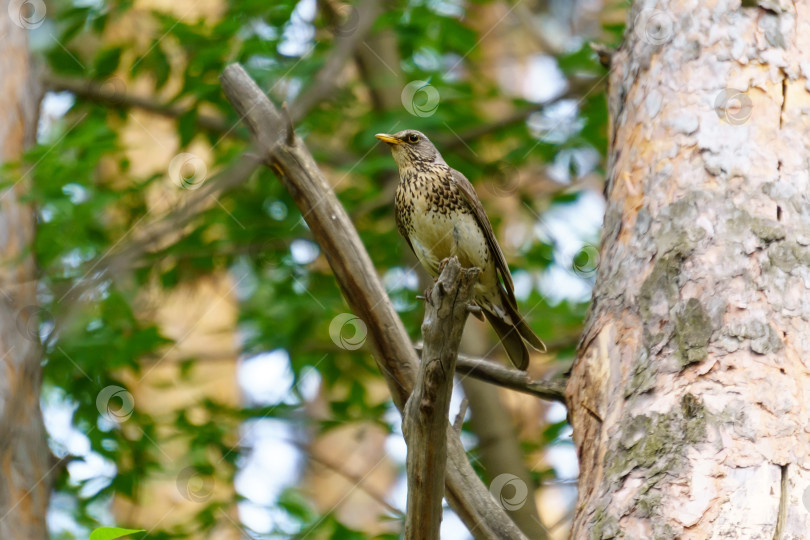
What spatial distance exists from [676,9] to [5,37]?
4536 millimetres

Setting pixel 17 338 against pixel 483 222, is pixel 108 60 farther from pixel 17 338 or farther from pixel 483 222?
pixel 483 222

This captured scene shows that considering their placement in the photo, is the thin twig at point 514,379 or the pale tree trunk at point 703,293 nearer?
the pale tree trunk at point 703,293

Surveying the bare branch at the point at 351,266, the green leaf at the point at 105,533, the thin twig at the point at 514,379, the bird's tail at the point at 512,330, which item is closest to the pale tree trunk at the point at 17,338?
the bare branch at the point at 351,266

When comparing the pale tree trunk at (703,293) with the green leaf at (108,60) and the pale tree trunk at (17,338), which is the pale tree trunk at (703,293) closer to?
the pale tree trunk at (17,338)

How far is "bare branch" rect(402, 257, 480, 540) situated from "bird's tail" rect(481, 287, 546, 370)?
170 centimetres

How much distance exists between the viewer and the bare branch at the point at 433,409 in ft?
7.91

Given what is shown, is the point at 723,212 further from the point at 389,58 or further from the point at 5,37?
the point at 5,37

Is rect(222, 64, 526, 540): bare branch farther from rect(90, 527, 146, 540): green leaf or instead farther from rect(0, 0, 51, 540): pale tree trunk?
rect(0, 0, 51, 540): pale tree trunk

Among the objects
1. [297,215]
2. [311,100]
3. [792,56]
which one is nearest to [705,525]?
[792,56]

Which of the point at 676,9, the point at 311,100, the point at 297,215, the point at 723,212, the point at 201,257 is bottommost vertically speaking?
the point at 201,257

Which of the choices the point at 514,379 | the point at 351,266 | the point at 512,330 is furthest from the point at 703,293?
the point at 512,330

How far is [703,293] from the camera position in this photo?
2879 millimetres

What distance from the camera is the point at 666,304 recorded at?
2.93 m

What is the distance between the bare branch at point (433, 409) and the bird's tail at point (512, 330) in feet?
5.58
